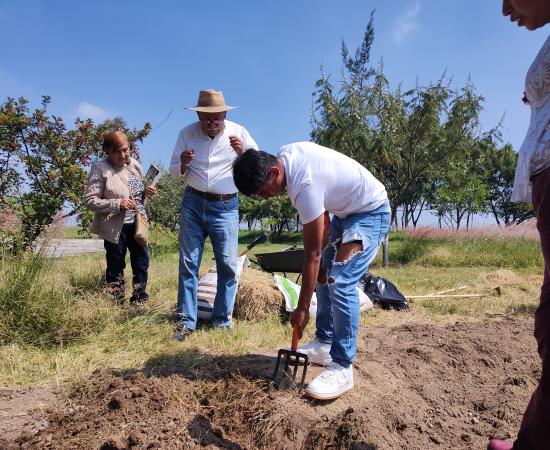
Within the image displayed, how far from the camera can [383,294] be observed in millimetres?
5512

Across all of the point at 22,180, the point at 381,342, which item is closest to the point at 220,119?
the point at 381,342

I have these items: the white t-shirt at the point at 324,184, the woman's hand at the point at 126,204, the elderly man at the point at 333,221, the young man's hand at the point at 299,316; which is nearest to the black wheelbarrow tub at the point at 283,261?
the woman's hand at the point at 126,204

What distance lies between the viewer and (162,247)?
13.5 metres

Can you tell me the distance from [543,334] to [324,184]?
136 centimetres

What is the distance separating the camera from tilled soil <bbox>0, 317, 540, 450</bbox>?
215 centimetres

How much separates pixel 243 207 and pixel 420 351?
2588 cm

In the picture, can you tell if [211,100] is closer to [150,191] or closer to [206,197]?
[206,197]

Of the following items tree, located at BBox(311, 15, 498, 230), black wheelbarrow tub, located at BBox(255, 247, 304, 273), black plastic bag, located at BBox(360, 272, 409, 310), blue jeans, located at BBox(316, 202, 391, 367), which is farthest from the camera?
tree, located at BBox(311, 15, 498, 230)

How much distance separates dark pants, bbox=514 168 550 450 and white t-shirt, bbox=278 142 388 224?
→ 44.8 inches

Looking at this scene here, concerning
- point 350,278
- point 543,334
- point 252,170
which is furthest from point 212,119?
point 543,334

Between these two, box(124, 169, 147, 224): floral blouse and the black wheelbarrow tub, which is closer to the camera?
box(124, 169, 147, 224): floral blouse

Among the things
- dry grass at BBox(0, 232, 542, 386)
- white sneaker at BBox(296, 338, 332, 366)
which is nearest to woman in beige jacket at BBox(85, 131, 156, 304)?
dry grass at BBox(0, 232, 542, 386)

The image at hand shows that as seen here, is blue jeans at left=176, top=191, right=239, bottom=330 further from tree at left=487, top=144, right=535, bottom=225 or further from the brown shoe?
tree at left=487, top=144, right=535, bottom=225

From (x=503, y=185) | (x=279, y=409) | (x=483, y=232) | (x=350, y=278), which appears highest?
(x=503, y=185)
